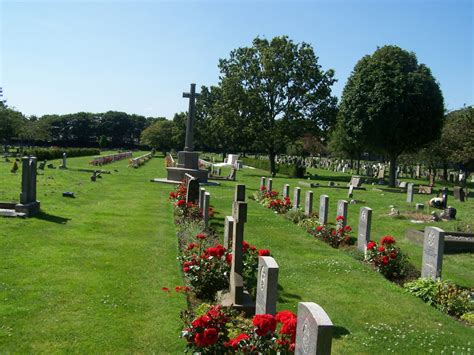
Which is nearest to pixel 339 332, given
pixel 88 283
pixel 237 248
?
pixel 237 248

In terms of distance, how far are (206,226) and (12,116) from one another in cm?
6525

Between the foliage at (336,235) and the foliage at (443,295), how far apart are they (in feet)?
13.6

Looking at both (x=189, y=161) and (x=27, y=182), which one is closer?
(x=27, y=182)

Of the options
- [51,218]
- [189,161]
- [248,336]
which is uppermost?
[189,161]

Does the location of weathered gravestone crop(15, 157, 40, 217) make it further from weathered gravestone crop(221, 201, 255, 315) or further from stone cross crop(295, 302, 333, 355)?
stone cross crop(295, 302, 333, 355)

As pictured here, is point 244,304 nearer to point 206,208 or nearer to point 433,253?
point 433,253

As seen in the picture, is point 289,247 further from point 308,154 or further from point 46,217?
point 308,154

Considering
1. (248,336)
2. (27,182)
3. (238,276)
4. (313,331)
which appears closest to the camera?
(313,331)

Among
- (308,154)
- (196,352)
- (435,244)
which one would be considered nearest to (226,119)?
(435,244)

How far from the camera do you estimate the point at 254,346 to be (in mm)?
4691

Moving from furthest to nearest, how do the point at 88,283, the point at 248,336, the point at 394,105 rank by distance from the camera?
the point at 394,105, the point at 88,283, the point at 248,336

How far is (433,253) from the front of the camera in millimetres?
9148

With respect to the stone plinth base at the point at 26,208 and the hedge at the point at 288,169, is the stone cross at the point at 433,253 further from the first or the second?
the hedge at the point at 288,169

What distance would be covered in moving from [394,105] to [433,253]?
27.9 metres
